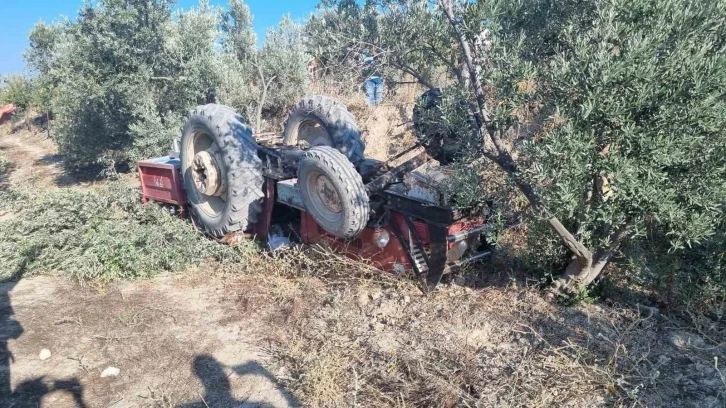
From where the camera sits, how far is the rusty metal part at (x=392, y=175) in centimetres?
437

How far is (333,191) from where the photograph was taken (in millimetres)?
4371

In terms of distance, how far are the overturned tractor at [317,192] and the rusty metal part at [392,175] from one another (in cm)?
1

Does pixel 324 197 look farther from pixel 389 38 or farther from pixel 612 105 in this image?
pixel 612 105

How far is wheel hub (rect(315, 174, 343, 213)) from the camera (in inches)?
172

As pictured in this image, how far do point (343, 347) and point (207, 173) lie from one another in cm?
303

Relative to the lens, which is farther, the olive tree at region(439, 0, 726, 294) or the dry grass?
the dry grass

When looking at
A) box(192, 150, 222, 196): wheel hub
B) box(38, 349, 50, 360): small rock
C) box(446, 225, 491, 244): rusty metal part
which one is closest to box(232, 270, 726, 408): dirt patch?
box(446, 225, 491, 244): rusty metal part

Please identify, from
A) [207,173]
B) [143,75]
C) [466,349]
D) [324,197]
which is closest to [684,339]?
[466,349]

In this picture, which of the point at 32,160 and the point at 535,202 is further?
the point at 32,160

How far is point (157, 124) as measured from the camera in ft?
36.2

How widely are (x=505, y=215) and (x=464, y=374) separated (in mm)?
1290

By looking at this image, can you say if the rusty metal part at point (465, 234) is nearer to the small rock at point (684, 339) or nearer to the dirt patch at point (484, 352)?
the dirt patch at point (484, 352)

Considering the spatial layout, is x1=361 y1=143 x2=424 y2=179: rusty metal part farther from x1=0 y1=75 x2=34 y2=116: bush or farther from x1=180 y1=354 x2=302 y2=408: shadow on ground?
x1=0 y1=75 x2=34 y2=116: bush

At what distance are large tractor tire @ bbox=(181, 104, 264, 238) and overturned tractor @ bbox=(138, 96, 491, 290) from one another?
0.5 inches
